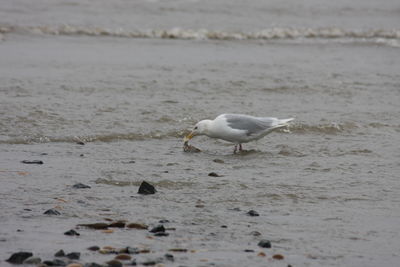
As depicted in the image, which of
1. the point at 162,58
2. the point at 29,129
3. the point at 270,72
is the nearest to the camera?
the point at 29,129

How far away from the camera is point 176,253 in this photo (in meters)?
4.96

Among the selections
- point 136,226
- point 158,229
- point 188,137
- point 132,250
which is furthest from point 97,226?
point 188,137

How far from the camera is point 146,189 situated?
6.52m

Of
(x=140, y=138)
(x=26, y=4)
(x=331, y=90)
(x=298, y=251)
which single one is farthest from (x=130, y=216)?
→ (x=26, y=4)

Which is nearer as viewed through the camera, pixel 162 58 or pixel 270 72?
pixel 270 72

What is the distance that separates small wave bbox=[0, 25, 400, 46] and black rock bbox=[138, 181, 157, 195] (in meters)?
10.5

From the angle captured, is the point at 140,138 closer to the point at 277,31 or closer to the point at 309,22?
the point at 277,31

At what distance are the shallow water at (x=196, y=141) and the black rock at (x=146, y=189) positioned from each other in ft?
0.26

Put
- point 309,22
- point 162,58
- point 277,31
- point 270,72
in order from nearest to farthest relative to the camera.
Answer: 1. point 270,72
2. point 162,58
3. point 277,31
4. point 309,22

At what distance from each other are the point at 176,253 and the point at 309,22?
16.8 metres

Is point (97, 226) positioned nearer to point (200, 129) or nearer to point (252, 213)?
point (252, 213)

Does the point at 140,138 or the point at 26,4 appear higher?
the point at 26,4

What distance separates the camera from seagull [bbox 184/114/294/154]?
8602 millimetres

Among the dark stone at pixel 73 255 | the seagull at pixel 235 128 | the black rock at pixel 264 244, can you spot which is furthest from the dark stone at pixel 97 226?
the seagull at pixel 235 128
